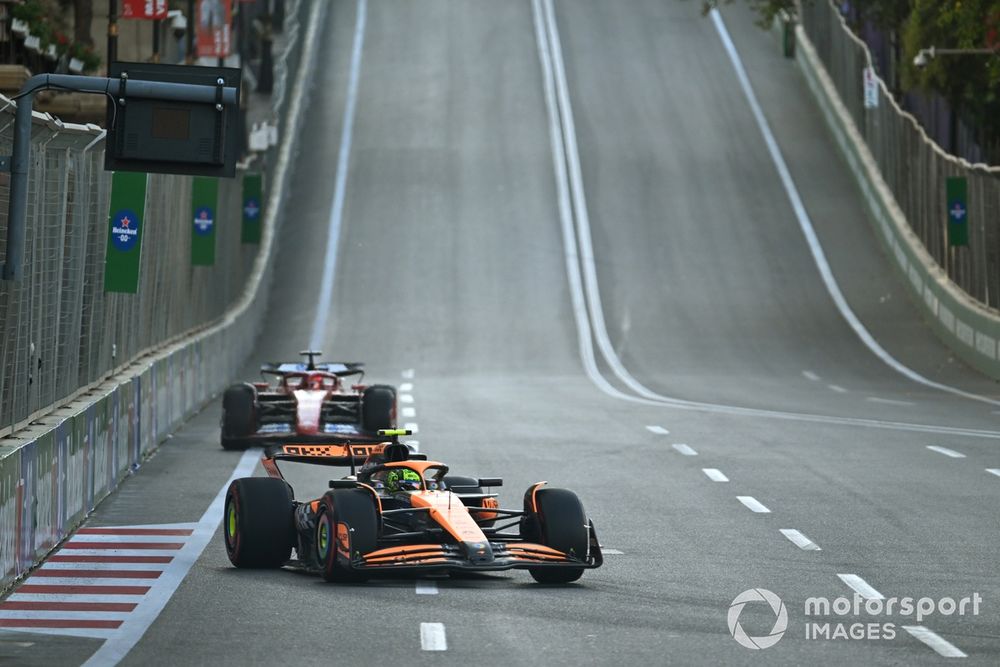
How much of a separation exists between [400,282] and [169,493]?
32203 millimetres

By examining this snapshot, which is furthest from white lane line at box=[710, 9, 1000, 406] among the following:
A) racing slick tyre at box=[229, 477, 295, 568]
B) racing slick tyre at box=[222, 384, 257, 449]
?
racing slick tyre at box=[229, 477, 295, 568]

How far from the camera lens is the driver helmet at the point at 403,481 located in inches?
524

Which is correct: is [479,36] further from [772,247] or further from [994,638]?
[994,638]

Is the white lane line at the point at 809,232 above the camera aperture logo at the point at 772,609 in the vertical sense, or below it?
above

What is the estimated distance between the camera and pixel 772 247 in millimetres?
53188

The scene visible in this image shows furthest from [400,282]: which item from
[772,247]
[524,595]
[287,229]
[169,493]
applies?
[524,595]

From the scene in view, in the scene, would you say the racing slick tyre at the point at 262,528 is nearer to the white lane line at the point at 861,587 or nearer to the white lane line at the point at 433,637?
the white lane line at the point at 433,637

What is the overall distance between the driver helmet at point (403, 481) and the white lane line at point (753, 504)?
4470 mm

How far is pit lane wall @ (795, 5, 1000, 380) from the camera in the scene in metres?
39.6

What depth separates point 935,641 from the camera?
10391mm

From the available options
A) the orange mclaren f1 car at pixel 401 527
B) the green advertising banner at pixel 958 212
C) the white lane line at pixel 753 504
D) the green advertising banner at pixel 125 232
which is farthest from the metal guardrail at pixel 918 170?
the orange mclaren f1 car at pixel 401 527

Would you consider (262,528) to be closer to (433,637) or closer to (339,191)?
(433,637)

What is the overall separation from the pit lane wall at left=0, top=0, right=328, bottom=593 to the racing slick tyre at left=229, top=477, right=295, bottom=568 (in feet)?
4.57

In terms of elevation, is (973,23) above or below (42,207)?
above
